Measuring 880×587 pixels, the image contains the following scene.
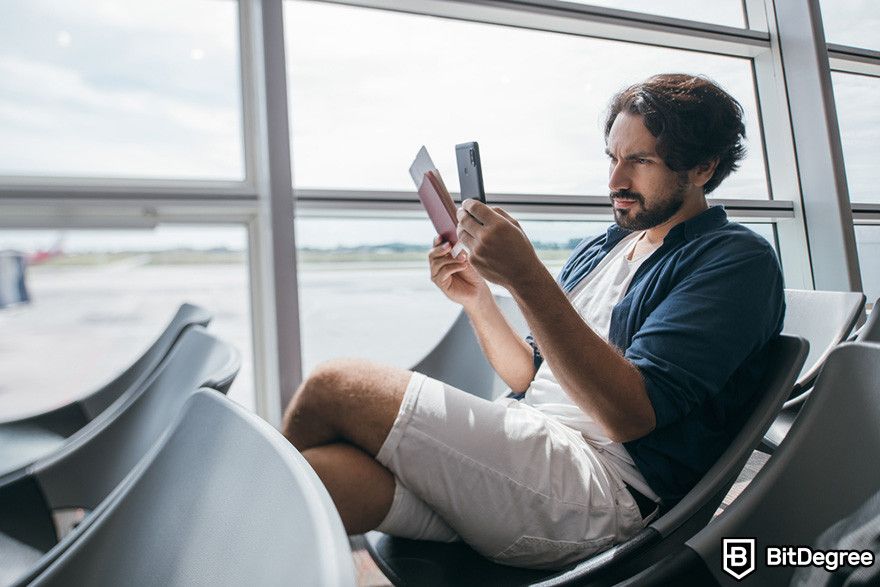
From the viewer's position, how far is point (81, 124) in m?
2.24

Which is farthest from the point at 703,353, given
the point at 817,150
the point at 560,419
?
the point at 817,150

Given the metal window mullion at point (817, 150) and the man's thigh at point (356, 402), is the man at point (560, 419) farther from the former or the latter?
the metal window mullion at point (817, 150)

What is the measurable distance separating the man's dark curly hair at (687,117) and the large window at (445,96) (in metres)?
1.02

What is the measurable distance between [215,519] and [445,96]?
2.56 meters

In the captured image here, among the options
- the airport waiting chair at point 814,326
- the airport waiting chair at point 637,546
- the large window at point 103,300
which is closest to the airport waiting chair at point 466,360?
the airport waiting chair at point 637,546

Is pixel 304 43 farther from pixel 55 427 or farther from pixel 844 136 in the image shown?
pixel 844 136

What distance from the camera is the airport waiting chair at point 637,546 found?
86 cm

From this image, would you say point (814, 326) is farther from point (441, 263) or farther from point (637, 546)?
point (637, 546)

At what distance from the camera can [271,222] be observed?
2287 millimetres

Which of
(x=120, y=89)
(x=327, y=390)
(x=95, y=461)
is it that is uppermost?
(x=120, y=89)

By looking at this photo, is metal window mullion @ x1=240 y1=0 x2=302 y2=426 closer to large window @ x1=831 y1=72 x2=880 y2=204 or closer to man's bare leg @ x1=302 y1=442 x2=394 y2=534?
man's bare leg @ x1=302 y1=442 x2=394 y2=534

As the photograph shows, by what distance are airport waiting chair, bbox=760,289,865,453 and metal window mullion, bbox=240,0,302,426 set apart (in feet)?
5.08

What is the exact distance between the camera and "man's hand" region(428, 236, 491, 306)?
1547mm

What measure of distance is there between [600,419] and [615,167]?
0.59 metres
